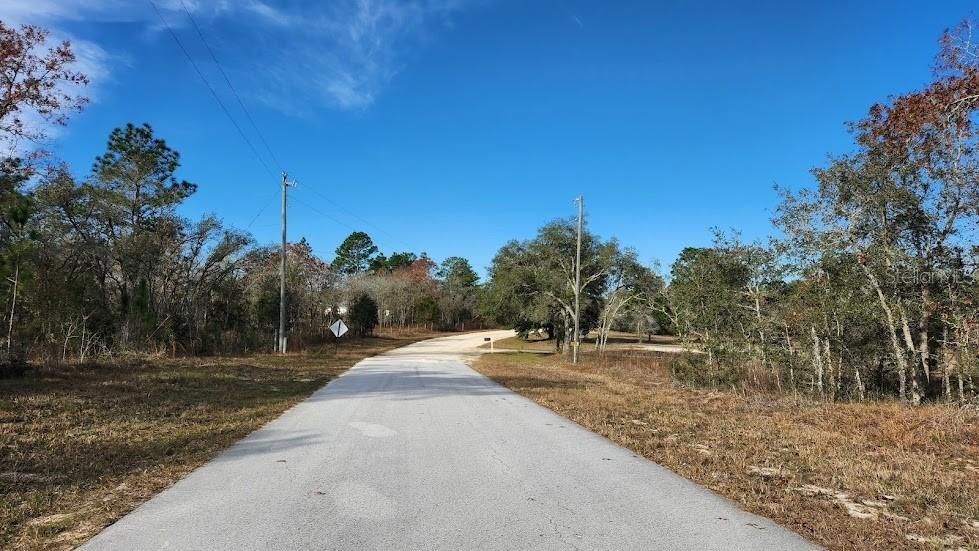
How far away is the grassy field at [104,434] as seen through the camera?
4.56 m

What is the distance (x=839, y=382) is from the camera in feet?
47.3

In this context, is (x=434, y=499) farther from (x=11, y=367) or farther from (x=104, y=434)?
(x=11, y=367)

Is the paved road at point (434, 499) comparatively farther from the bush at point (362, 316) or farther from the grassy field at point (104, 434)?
the bush at point (362, 316)

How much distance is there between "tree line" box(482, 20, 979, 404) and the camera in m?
12.0

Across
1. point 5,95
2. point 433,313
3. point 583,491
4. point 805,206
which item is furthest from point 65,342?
point 433,313

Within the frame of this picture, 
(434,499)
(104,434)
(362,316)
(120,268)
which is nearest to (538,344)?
(362,316)

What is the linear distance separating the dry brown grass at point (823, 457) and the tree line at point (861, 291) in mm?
2350

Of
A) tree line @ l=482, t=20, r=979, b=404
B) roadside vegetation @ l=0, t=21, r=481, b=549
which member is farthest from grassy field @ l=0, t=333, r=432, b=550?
tree line @ l=482, t=20, r=979, b=404

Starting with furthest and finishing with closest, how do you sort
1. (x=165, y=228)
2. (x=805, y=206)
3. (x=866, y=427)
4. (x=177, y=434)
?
(x=165, y=228), (x=805, y=206), (x=866, y=427), (x=177, y=434)

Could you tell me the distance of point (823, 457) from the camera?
673 centimetres

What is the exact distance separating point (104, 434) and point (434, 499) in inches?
210

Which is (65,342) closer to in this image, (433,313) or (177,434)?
(177,434)

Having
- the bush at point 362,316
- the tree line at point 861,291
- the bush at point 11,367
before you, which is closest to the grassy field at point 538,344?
the bush at point 362,316

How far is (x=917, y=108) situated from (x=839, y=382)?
291 inches
